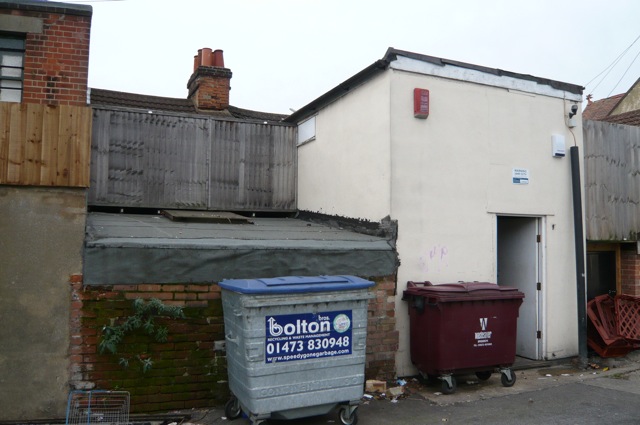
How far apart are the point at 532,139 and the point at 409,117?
7.63 feet

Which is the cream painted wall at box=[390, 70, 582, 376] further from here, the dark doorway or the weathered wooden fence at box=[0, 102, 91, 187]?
→ the weathered wooden fence at box=[0, 102, 91, 187]

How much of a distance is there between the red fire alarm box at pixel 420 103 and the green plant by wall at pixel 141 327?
4100 mm

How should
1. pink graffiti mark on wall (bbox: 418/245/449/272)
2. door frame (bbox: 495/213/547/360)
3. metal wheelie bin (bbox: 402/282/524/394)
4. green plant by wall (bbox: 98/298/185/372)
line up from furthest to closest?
door frame (bbox: 495/213/547/360)
pink graffiti mark on wall (bbox: 418/245/449/272)
metal wheelie bin (bbox: 402/282/524/394)
green plant by wall (bbox: 98/298/185/372)

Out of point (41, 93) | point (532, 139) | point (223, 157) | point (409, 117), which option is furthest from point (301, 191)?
point (41, 93)

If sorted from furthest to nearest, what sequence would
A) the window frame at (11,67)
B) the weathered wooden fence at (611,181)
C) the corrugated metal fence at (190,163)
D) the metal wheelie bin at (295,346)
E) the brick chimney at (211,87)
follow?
the brick chimney at (211,87), the weathered wooden fence at (611,181), the corrugated metal fence at (190,163), the window frame at (11,67), the metal wheelie bin at (295,346)

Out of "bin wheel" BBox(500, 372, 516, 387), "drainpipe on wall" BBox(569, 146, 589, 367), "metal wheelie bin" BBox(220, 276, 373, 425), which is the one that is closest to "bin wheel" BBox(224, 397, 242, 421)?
"metal wheelie bin" BBox(220, 276, 373, 425)

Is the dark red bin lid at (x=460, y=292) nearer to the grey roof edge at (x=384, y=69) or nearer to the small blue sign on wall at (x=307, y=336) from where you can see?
the small blue sign on wall at (x=307, y=336)

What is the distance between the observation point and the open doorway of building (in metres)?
8.20

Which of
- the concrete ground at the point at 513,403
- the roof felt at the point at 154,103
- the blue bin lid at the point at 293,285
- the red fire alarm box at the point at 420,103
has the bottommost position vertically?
the concrete ground at the point at 513,403

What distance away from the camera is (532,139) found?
8.23 m

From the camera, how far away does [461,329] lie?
6469 millimetres

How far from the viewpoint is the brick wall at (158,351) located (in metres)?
5.37

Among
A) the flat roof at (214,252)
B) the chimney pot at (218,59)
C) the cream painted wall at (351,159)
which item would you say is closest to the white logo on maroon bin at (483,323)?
the flat roof at (214,252)

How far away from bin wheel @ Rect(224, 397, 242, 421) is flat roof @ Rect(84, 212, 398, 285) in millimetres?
1316
